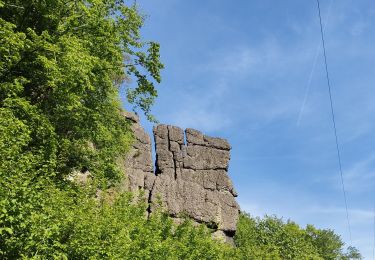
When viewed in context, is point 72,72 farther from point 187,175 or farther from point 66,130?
point 187,175

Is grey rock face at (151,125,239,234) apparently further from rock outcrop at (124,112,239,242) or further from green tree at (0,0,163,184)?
green tree at (0,0,163,184)

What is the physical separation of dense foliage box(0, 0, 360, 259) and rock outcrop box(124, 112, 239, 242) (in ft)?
43.5

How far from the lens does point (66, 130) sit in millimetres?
21328

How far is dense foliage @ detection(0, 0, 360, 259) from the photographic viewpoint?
11602mm

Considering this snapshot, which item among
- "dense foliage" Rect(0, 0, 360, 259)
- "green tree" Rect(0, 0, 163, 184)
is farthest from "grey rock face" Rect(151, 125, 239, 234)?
"green tree" Rect(0, 0, 163, 184)

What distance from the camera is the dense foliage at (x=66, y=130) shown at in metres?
11.6

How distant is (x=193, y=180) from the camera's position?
151 ft

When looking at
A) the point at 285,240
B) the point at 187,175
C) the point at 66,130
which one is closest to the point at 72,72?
the point at 66,130

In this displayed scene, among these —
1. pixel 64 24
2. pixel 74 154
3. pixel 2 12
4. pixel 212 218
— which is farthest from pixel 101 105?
pixel 212 218

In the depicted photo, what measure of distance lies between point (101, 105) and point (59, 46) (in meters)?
4.41

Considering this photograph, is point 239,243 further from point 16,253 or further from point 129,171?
point 16,253

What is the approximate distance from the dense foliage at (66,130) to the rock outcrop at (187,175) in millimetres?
13256

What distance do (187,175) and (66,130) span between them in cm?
2614

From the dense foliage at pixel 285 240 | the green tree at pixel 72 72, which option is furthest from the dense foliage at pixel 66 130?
the dense foliage at pixel 285 240
